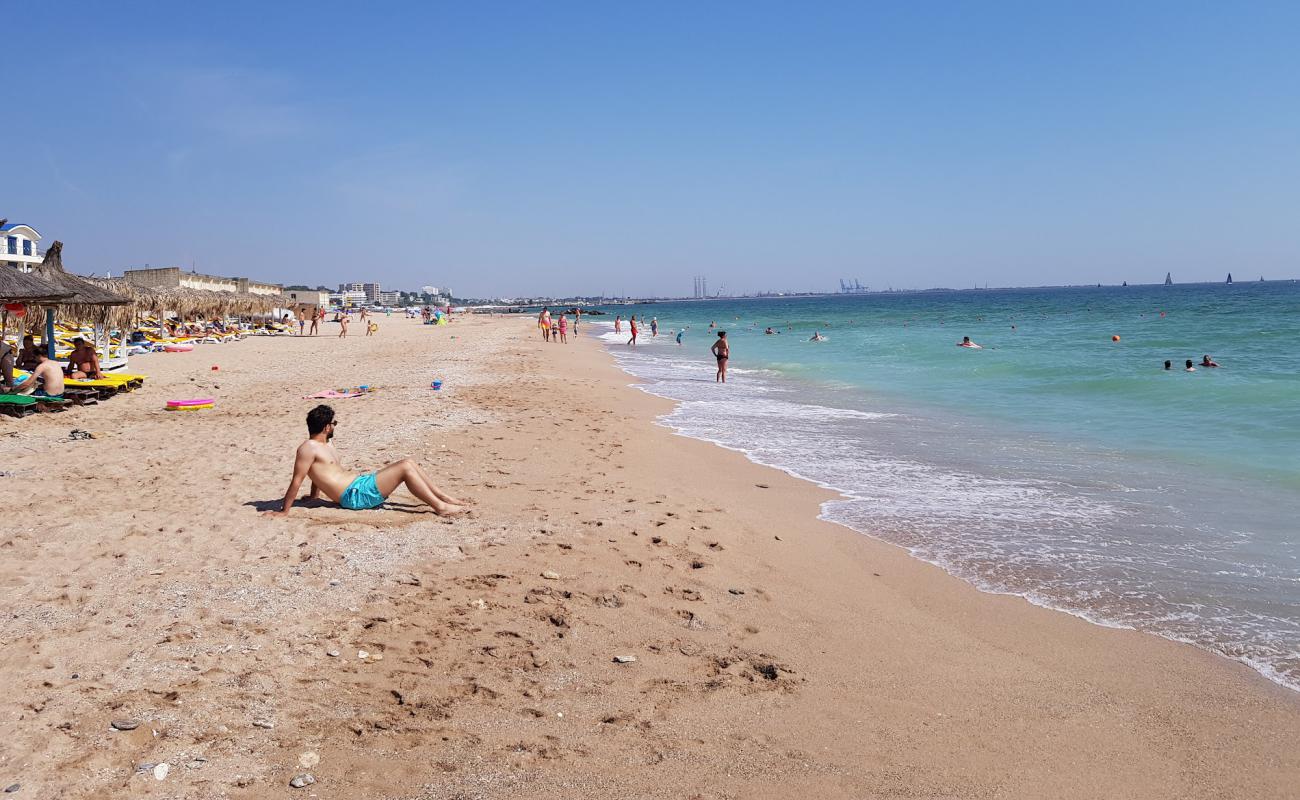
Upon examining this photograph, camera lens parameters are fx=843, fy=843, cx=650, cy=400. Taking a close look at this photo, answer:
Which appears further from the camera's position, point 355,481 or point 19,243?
point 19,243

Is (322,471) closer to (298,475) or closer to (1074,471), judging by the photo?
(298,475)

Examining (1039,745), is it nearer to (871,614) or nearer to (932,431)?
(871,614)

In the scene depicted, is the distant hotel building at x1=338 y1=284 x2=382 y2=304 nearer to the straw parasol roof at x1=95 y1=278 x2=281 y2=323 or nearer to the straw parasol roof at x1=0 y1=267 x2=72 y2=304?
the straw parasol roof at x1=95 y1=278 x2=281 y2=323

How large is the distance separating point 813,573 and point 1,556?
5.12m

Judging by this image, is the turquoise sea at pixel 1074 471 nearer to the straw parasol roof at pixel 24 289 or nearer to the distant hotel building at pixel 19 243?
the straw parasol roof at pixel 24 289

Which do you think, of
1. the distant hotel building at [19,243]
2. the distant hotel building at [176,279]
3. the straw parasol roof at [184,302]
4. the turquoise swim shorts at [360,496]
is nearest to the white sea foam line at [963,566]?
the turquoise swim shorts at [360,496]

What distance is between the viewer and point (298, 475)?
636 cm

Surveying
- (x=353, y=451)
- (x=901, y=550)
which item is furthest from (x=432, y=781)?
(x=353, y=451)

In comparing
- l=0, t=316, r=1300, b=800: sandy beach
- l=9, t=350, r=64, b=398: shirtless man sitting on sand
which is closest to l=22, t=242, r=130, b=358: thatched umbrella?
l=9, t=350, r=64, b=398: shirtless man sitting on sand

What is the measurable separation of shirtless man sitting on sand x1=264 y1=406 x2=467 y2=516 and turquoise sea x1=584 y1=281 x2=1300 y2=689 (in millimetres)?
3422

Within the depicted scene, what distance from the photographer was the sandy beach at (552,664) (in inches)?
125

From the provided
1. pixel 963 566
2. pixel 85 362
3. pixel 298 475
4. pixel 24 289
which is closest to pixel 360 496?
pixel 298 475

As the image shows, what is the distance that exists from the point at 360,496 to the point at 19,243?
36.2 meters

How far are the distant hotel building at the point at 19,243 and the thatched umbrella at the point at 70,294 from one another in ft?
56.8
